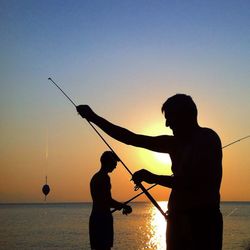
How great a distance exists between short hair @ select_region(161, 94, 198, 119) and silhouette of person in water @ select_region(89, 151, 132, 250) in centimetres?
414

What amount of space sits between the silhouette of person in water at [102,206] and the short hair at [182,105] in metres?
4.14

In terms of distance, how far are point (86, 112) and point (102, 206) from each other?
423cm

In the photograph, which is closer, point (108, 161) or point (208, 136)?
point (208, 136)

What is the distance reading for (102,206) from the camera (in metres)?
7.57

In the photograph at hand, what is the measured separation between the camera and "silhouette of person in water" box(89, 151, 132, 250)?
7.36 metres

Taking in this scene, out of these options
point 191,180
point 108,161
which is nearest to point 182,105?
point 191,180

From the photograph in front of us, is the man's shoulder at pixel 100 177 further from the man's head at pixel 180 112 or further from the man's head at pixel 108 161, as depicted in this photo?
the man's head at pixel 180 112

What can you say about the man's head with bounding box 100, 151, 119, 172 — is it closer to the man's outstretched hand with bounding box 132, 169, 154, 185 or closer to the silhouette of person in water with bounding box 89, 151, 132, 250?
the silhouette of person in water with bounding box 89, 151, 132, 250

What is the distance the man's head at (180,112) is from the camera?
322cm

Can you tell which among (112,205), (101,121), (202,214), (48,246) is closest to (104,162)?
(112,205)

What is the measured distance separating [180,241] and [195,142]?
0.63 m

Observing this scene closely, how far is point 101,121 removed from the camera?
3471 millimetres

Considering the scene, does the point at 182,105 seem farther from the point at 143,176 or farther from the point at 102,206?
the point at 102,206

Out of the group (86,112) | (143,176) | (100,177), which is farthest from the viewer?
(100,177)
